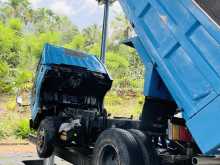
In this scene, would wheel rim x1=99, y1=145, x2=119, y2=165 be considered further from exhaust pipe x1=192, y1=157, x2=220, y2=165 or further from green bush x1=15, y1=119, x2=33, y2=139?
green bush x1=15, y1=119, x2=33, y2=139

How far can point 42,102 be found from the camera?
21.1ft

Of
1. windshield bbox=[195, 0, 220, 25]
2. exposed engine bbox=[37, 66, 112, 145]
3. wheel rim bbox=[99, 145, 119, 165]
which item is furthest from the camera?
exposed engine bbox=[37, 66, 112, 145]

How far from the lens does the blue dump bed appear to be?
10.4ft

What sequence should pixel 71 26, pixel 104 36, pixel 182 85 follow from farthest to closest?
pixel 71 26, pixel 104 36, pixel 182 85

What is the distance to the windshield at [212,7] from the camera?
11.5 ft

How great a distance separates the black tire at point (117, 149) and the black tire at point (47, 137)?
1.44m

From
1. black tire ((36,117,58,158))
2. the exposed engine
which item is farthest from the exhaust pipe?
black tire ((36,117,58,158))

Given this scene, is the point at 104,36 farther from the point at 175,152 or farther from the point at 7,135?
the point at 7,135

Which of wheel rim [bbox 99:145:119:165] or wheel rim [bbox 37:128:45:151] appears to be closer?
wheel rim [bbox 99:145:119:165]

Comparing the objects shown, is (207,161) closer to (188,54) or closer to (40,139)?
(188,54)

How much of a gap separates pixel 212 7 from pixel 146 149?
1.48m

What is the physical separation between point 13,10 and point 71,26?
10.5m

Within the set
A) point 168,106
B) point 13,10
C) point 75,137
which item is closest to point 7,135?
point 75,137

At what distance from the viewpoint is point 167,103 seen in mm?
4312
